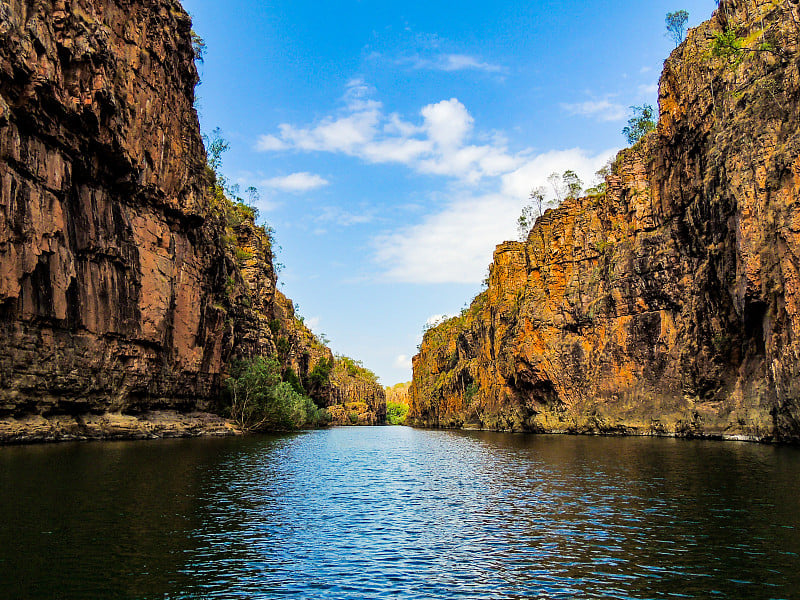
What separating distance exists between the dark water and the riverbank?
1124cm

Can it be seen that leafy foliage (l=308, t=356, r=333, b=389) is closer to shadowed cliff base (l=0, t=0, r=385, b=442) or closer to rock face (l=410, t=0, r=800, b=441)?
rock face (l=410, t=0, r=800, b=441)

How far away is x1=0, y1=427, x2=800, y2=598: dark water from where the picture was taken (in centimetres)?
1210

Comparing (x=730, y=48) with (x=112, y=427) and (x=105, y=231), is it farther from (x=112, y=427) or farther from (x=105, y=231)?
(x=112, y=427)

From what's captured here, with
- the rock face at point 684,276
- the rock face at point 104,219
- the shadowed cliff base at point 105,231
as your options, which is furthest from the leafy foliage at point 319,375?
the rock face at point 104,219

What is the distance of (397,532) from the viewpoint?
17.5 m

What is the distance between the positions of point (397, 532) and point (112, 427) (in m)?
41.1

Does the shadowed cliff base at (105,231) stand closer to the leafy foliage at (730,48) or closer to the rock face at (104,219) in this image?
the rock face at (104,219)

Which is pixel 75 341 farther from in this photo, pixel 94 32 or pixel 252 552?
pixel 252 552

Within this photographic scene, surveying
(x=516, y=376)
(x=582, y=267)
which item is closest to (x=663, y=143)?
(x=582, y=267)

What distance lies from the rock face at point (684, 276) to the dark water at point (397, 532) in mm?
20370

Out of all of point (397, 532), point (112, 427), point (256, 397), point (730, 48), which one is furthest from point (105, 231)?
point (730, 48)

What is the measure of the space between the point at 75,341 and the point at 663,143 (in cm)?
7360

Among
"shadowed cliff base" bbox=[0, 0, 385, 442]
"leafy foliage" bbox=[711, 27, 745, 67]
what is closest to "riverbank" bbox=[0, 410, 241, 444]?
"shadowed cliff base" bbox=[0, 0, 385, 442]

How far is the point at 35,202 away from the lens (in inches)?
1581
